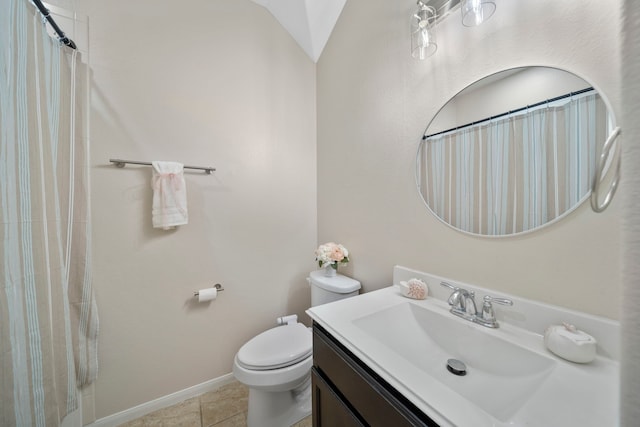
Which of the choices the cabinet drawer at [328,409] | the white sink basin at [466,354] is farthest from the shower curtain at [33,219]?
the white sink basin at [466,354]

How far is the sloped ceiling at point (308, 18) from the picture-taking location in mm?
1637

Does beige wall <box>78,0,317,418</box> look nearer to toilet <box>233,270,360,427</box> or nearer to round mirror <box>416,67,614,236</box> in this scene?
toilet <box>233,270,360,427</box>

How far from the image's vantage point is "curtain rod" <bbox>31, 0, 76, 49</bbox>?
2.60ft

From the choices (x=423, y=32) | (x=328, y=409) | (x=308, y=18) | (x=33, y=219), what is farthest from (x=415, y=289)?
(x=308, y=18)

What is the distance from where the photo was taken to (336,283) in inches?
56.2

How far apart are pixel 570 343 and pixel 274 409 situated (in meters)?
1.34

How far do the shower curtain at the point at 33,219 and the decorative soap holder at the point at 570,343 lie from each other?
5.04 ft

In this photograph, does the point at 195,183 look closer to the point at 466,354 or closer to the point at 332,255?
the point at 332,255

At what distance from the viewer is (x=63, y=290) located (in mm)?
854

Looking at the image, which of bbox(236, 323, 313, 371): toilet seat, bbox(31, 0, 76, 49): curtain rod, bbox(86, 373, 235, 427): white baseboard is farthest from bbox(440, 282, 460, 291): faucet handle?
bbox(31, 0, 76, 49): curtain rod

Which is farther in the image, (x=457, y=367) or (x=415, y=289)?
(x=415, y=289)

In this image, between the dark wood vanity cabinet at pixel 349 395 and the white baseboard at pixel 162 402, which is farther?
the white baseboard at pixel 162 402

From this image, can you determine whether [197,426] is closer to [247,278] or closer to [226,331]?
[226,331]

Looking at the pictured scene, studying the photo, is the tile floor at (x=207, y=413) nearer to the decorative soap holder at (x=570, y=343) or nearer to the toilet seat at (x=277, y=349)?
the toilet seat at (x=277, y=349)
